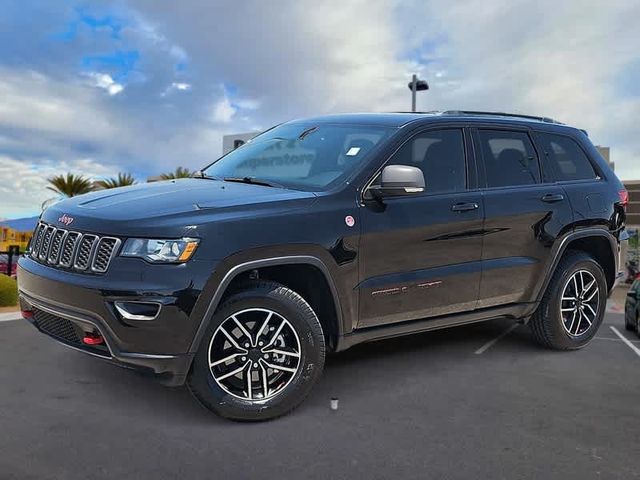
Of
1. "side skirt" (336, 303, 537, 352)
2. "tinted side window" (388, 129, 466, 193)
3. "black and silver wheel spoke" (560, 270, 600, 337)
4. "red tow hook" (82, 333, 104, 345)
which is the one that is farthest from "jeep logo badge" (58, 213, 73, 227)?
"black and silver wheel spoke" (560, 270, 600, 337)

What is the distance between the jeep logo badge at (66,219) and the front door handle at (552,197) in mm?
3782

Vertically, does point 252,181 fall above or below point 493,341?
above

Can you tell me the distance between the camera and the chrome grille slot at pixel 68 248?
3684 mm

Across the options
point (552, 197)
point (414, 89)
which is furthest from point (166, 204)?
point (414, 89)

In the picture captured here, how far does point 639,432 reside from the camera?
3.74 meters

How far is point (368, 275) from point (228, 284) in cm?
101

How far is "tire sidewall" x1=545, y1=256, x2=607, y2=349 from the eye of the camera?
5.55m

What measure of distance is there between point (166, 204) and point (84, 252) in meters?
0.55

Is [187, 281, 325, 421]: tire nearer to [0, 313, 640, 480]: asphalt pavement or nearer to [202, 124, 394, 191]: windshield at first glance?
[0, 313, 640, 480]: asphalt pavement

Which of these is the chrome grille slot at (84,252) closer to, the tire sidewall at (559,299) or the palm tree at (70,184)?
the tire sidewall at (559,299)

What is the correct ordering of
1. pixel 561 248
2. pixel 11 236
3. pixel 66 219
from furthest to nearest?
1. pixel 11 236
2. pixel 561 248
3. pixel 66 219

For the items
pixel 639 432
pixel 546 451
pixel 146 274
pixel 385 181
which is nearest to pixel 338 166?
pixel 385 181

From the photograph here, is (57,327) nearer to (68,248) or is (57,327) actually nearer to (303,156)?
(68,248)

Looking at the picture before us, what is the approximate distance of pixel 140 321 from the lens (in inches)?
135
